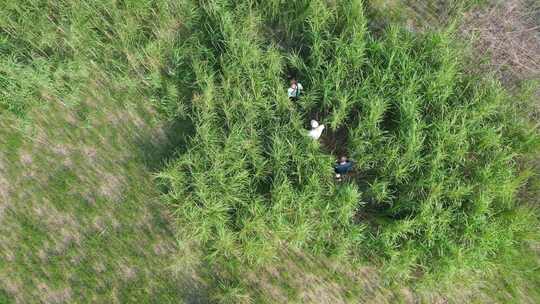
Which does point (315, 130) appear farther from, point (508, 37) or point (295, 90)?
point (508, 37)

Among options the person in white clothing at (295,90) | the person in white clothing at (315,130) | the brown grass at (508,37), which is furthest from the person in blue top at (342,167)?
the brown grass at (508,37)

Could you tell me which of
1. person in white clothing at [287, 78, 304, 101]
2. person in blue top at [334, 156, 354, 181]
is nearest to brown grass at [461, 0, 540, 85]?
person in blue top at [334, 156, 354, 181]

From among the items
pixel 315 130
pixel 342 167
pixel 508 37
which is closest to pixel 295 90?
pixel 315 130

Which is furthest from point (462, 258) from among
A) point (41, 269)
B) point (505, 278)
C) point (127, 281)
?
point (41, 269)

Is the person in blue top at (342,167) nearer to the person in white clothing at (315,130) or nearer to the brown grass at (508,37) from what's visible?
the person in white clothing at (315,130)

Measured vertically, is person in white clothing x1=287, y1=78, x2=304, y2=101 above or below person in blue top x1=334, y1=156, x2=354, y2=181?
above

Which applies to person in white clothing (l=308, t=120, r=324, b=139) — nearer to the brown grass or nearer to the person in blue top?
the person in blue top

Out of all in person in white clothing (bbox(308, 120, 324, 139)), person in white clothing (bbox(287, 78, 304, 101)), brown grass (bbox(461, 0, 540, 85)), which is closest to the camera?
person in white clothing (bbox(308, 120, 324, 139))

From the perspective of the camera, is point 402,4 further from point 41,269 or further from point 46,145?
point 41,269
